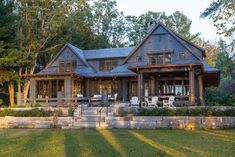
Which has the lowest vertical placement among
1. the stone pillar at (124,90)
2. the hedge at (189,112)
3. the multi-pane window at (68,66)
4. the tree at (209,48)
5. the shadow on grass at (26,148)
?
the shadow on grass at (26,148)

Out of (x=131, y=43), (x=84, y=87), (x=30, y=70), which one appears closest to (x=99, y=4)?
(x=131, y=43)

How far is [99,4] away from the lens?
46.5 meters

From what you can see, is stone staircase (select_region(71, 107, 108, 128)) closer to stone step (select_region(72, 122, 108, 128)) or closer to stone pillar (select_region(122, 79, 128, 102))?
stone step (select_region(72, 122, 108, 128))

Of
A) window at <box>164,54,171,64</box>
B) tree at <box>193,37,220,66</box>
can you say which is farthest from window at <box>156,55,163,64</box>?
tree at <box>193,37,220,66</box>

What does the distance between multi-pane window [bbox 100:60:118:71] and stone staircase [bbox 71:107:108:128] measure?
9654mm

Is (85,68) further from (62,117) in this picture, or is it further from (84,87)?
(62,117)

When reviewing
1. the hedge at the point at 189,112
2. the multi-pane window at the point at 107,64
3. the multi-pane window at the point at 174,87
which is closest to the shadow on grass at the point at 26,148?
the hedge at the point at 189,112

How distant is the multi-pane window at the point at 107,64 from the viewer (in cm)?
2733

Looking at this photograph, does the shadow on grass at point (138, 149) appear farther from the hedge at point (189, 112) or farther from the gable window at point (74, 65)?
the gable window at point (74, 65)

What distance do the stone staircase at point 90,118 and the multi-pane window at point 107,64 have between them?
965cm

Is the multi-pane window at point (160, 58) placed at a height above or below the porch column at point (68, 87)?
above

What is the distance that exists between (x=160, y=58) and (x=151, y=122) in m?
10.2

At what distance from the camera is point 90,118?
1647 centimetres

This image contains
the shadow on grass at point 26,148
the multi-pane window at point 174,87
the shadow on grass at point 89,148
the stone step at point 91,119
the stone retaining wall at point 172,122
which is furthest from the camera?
the multi-pane window at point 174,87
